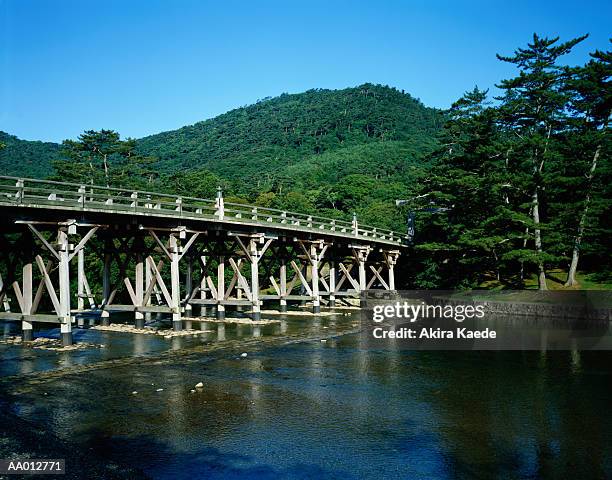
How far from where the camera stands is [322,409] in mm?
11508

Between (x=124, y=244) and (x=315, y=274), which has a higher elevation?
(x=124, y=244)

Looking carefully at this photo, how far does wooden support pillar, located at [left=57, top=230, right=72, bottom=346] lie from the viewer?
1805cm

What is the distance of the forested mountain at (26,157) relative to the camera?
9812 cm

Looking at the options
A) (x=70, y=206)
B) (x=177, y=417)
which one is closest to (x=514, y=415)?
(x=177, y=417)

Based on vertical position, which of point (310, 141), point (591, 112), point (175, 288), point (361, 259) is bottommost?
point (175, 288)

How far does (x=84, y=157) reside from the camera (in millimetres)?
73500

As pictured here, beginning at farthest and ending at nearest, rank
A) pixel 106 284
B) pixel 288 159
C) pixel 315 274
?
pixel 288 159
pixel 315 274
pixel 106 284

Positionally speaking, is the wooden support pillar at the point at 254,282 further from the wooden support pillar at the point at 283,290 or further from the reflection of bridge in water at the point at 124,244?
the wooden support pillar at the point at 283,290

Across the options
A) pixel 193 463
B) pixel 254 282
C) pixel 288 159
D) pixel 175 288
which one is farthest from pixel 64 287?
pixel 288 159

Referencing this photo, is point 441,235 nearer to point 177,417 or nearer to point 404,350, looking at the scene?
point 404,350

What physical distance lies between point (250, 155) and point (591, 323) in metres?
126

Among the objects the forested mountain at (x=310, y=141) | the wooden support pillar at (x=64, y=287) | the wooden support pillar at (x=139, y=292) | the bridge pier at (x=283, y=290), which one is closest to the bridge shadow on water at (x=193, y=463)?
the wooden support pillar at (x=64, y=287)

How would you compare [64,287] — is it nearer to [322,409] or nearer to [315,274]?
[322,409]

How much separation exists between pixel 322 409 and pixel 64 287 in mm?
10735
